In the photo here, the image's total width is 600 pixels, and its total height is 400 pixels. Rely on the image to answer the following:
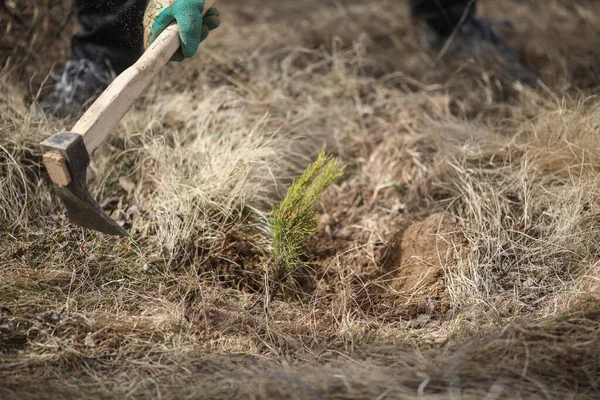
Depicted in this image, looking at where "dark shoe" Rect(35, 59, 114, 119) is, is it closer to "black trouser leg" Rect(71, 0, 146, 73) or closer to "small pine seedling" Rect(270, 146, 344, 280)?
"black trouser leg" Rect(71, 0, 146, 73)

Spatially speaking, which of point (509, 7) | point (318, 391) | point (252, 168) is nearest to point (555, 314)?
point (318, 391)

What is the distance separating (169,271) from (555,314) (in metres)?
1.48

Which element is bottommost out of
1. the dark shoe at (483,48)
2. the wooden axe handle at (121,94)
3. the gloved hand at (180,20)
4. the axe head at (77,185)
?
the dark shoe at (483,48)

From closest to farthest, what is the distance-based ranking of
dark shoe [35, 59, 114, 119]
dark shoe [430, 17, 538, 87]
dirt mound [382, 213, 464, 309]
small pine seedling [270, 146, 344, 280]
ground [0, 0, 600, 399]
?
1. ground [0, 0, 600, 399]
2. small pine seedling [270, 146, 344, 280]
3. dirt mound [382, 213, 464, 309]
4. dark shoe [35, 59, 114, 119]
5. dark shoe [430, 17, 538, 87]

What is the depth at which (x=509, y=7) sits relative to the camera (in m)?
5.10

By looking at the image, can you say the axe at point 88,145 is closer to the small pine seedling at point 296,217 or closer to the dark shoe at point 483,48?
the small pine seedling at point 296,217

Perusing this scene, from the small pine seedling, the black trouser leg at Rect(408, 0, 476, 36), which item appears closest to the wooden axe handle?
the small pine seedling

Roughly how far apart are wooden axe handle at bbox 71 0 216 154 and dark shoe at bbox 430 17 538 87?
Result: 81.5 inches

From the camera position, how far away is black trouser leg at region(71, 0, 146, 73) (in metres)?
2.63

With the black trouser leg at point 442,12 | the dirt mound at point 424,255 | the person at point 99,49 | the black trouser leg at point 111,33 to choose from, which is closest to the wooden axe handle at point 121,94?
the person at point 99,49

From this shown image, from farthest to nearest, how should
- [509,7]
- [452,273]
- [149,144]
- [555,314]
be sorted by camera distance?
1. [509,7]
2. [149,144]
3. [452,273]
4. [555,314]

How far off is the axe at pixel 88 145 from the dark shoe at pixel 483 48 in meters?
2.26

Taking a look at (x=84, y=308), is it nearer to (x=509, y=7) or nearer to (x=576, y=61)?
(x=576, y=61)

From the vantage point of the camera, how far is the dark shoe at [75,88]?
2828 millimetres
